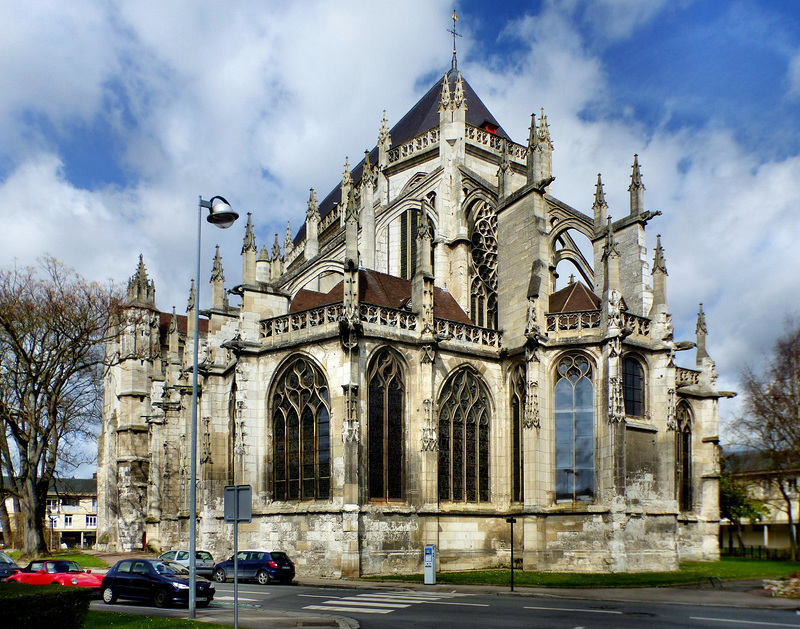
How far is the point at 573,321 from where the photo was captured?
2808 cm

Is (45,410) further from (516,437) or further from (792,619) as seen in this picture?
(792,619)

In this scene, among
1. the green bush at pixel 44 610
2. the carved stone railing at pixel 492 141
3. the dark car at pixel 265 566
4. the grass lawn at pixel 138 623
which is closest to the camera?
the green bush at pixel 44 610

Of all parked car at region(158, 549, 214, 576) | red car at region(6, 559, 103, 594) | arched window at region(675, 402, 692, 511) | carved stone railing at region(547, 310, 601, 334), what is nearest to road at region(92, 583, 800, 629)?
red car at region(6, 559, 103, 594)

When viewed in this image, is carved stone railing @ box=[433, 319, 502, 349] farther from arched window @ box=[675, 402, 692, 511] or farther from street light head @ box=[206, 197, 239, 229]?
street light head @ box=[206, 197, 239, 229]

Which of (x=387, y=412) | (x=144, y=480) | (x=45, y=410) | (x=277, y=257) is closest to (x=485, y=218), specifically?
(x=277, y=257)

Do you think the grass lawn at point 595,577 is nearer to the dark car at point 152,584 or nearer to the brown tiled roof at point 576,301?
the dark car at point 152,584

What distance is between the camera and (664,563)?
25938 millimetres

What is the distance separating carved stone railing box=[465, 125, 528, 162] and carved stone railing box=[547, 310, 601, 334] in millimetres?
13116

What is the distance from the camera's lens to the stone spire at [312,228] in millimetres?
40719

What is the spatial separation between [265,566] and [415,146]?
22.5m

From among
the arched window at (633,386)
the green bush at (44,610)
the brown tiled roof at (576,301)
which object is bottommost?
the green bush at (44,610)

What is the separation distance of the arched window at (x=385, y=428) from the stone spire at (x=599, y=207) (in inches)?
436

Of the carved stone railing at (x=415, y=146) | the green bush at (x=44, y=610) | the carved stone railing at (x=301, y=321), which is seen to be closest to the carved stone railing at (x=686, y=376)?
the carved stone railing at (x=415, y=146)

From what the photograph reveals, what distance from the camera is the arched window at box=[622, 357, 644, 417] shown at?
2758 centimetres
